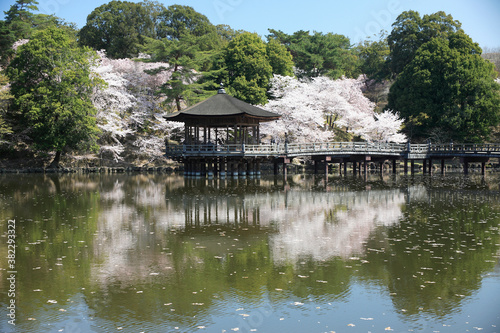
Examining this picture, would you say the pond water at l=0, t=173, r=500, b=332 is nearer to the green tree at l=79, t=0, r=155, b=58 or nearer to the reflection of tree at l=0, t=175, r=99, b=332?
the reflection of tree at l=0, t=175, r=99, b=332

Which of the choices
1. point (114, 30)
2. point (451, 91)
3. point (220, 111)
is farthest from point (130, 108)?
point (451, 91)

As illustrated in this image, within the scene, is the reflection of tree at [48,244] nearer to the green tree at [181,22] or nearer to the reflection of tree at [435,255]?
the reflection of tree at [435,255]

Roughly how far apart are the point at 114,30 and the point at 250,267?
187 ft

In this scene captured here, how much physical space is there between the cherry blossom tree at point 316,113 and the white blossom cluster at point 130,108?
11622 mm

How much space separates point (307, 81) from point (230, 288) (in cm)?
5235

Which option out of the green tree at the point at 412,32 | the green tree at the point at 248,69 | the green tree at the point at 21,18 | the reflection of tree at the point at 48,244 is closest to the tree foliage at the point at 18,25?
the green tree at the point at 21,18

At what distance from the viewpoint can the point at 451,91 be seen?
53.0m

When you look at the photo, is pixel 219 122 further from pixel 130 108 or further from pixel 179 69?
pixel 130 108

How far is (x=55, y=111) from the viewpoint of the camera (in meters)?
42.4

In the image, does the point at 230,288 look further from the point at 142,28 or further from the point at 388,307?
the point at 142,28

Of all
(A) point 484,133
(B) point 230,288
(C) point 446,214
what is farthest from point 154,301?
(A) point 484,133

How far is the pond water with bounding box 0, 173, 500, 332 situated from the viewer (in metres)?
9.45

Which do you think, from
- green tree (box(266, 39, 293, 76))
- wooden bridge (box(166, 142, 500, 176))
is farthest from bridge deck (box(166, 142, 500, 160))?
green tree (box(266, 39, 293, 76))

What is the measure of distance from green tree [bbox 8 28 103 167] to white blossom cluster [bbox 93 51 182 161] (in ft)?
12.3
